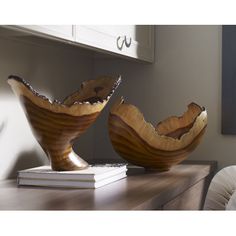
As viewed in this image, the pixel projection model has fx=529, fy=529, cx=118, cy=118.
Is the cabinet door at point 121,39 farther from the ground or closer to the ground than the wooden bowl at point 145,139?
farther from the ground

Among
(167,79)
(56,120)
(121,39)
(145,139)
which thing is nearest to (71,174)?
(56,120)

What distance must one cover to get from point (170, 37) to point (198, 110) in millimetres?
547

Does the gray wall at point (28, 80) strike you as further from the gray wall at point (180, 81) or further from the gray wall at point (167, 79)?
the gray wall at point (180, 81)

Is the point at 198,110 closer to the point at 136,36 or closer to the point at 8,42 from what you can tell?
the point at 136,36

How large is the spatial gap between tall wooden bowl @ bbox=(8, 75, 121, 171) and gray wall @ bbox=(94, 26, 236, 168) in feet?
2.83

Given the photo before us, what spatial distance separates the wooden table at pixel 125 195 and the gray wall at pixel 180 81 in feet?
1.37

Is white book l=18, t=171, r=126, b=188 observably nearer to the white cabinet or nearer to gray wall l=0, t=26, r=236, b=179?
the white cabinet

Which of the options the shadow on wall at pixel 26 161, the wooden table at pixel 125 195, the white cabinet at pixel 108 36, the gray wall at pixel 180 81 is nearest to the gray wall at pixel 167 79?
the gray wall at pixel 180 81

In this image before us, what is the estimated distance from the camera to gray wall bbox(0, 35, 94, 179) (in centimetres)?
175

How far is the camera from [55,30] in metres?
1.45

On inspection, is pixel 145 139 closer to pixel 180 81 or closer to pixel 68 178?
pixel 68 178

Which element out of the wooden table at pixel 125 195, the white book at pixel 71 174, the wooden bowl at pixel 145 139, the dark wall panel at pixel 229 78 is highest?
the dark wall panel at pixel 229 78

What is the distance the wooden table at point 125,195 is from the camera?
1.28 m
